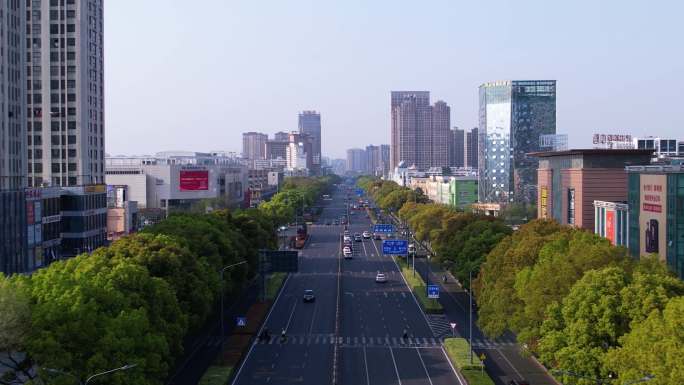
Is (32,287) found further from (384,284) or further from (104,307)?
(384,284)

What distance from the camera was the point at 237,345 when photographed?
204 ft

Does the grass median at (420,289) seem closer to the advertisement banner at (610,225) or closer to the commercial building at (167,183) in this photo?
the advertisement banner at (610,225)

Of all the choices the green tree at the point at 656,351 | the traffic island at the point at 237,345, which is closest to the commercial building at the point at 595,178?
the traffic island at the point at 237,345

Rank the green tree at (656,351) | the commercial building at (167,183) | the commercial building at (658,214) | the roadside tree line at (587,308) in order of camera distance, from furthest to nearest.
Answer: the commercial building at (167,183) → the commercial building at (658,214) → the roadside tree line at (587,308) → the green tree at (656,351)

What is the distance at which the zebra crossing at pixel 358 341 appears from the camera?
63844 mm

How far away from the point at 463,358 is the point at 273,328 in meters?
20.4

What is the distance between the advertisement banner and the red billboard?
362 ft

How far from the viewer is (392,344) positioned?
63.9 meters

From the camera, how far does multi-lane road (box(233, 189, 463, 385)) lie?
5384 cm

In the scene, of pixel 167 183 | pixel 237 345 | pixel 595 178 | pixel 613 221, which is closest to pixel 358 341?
pixel 237 345

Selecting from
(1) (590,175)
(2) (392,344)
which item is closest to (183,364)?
(2) (392,344)

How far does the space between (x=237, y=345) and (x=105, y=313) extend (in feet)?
72.8

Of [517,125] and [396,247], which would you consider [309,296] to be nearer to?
[396,247]

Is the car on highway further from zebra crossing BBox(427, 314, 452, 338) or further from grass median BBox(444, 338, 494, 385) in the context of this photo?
grass median BBox(444, 338, 494, 385)
